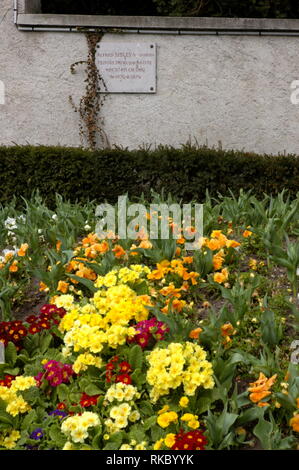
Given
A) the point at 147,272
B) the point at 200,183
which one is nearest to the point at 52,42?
the point at 200,183

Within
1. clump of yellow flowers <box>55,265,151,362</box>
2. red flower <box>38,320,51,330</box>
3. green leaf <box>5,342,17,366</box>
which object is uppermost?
clump of yellow flowers <box>55,265,151,362</box>

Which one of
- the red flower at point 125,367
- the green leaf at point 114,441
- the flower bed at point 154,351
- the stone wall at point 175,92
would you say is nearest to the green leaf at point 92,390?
the flower bed at point 154,351

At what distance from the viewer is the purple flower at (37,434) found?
211 cm

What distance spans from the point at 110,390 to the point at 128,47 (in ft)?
19.9

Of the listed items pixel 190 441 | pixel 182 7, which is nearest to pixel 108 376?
pixel 190 441

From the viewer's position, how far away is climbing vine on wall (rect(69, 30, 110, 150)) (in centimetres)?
749

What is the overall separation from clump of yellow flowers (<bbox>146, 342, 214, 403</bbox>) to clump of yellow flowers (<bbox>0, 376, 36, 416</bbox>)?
0.47 metres

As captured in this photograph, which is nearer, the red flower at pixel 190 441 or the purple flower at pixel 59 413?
the red flower at pixel 190 441

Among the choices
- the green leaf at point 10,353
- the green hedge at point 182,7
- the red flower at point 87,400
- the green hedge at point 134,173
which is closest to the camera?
the red flower at point 87,400

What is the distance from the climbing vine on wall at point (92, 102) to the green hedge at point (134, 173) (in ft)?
4.73

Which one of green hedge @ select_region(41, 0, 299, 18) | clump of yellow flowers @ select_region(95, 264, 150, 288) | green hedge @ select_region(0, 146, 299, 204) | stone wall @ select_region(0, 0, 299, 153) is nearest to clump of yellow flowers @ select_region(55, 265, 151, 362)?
clump of yellow flowers @ select_region(95, 264, 150, 288)

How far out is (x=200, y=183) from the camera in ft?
19.9

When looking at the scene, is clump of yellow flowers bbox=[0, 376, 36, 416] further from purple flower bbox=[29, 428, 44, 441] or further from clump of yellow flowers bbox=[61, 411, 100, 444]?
clump of yellow flowers bbox=[61, 411, 100, 444]

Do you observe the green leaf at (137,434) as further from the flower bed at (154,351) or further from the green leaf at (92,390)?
the green leaf at (92,390)
